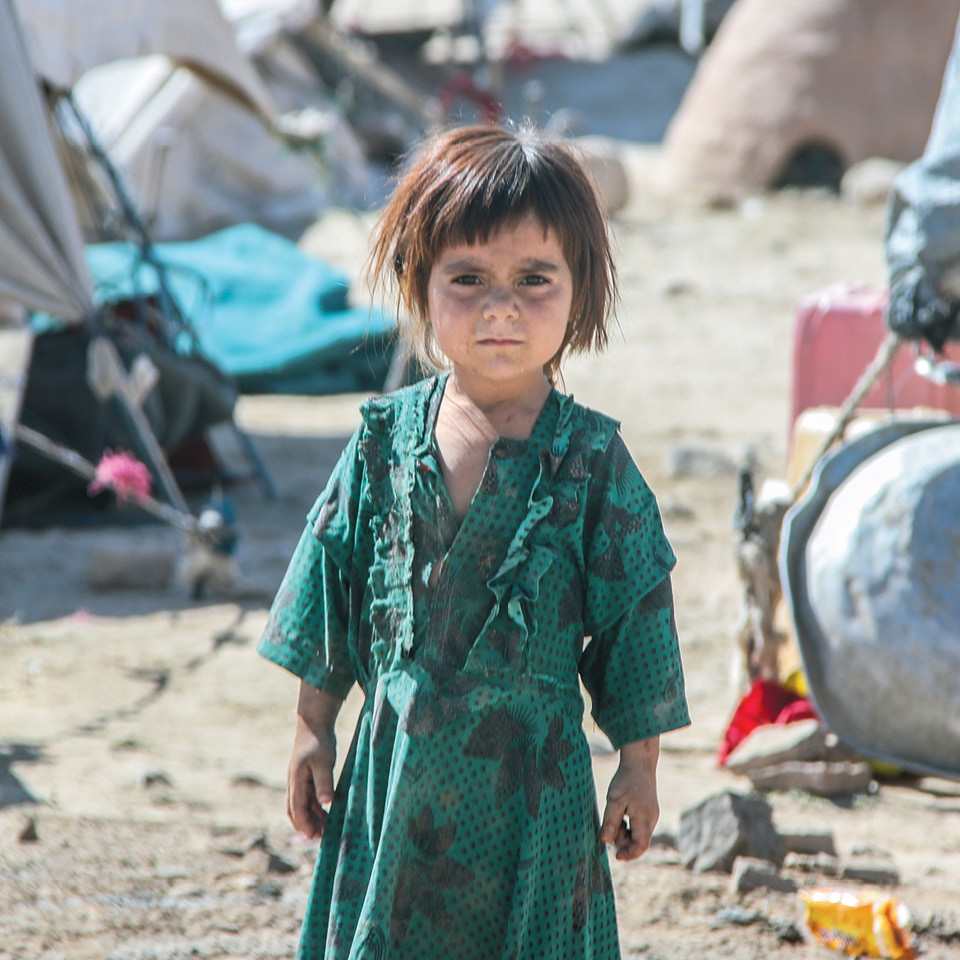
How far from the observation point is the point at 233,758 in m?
3.61

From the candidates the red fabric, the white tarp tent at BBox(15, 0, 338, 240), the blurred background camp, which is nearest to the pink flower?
the blurred background camp

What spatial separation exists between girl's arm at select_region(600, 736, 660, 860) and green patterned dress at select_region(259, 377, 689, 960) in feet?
0.09

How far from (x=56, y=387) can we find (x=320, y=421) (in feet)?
6.28

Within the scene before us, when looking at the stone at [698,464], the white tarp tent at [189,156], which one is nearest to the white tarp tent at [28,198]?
the white tarp tent at [189,156]

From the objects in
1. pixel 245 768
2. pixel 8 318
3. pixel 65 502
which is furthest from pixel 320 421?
pixel 245 768

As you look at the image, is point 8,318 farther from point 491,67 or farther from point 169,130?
point 491,67

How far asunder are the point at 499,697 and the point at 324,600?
272 millimetres

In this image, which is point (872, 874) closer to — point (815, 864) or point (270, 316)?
point (815, 864)

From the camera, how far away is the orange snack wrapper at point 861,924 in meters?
2.54

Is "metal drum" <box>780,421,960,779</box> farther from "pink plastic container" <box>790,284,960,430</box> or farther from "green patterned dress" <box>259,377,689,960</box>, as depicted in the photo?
"green patterned dress" <box>259,377,689,960</box>

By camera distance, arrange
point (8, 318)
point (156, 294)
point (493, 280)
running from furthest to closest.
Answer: point (156, 294) < point (8, 318) < point (493, 280)

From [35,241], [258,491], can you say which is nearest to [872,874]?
[35,241]

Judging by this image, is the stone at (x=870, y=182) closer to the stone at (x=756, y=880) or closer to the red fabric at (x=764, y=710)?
the red fabric at (x=764, y=710)

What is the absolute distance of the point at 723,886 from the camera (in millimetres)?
2803
